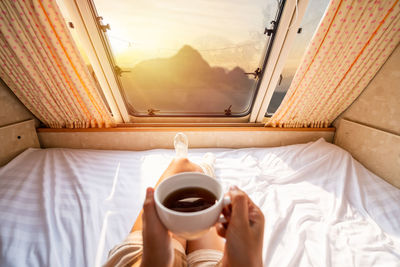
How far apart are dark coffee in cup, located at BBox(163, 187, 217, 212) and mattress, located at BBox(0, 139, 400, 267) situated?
46 centimetres

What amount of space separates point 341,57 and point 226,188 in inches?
48.4

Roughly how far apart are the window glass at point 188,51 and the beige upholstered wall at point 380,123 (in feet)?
2.73

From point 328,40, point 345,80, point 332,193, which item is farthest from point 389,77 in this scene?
point 332,193

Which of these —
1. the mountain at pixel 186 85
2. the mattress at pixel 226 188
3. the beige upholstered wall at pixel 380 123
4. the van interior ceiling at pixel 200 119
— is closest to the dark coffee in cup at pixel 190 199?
the van interior ceiling at pixel 200 119

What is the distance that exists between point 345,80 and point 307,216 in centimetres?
111

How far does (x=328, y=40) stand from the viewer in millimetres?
1072

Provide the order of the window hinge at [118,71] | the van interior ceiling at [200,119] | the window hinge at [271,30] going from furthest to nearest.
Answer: the window hinge at [118,71] < the window hinge at [271,30] < the van interior ceiling at [200,119]

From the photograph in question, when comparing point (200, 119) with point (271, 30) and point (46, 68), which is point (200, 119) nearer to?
point (271, 30)

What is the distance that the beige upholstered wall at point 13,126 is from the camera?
1.17 m

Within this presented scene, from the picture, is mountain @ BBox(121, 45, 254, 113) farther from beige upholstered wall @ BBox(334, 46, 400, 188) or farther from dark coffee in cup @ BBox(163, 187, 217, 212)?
dark coffee in cup @ BBox(163, 187, 217, 212)

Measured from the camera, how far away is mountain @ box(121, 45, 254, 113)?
4.74 feet

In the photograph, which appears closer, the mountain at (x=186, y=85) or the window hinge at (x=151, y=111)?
the mountain at (x=186, y=85)

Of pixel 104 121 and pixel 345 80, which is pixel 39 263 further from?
pixel 345 80

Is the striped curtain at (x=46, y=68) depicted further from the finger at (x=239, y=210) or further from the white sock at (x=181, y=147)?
the finger at (x=239, y=210)
